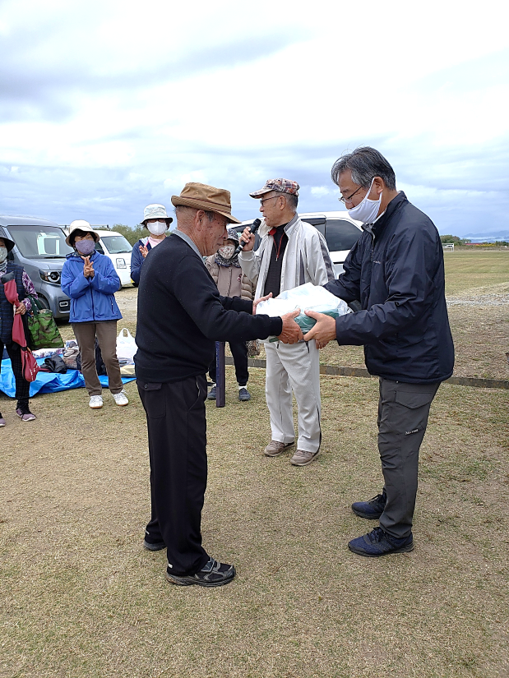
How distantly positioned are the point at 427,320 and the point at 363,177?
84cm

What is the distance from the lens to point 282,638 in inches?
94.0

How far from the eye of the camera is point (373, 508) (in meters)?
3.43

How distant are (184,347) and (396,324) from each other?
1065 mm

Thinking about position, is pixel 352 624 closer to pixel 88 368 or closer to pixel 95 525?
pixel 95 525

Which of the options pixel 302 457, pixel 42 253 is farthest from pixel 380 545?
pixel 42 253

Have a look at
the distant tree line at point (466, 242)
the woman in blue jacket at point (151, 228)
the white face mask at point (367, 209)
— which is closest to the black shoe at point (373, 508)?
the white face mask at point (367, 209)

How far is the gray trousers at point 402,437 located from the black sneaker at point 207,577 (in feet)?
3.19

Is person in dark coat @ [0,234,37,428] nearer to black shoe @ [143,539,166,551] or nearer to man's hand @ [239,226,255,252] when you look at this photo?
man's hand @ [239,226,255,252]

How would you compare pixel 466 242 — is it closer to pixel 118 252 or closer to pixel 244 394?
pixel 118 252

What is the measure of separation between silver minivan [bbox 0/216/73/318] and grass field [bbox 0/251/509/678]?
699cm

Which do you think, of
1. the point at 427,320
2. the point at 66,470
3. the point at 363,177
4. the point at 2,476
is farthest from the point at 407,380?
the point at 2,476

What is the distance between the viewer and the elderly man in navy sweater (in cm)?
248

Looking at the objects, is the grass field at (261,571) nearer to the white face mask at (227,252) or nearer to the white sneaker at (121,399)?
the white sneaker at (121,399)

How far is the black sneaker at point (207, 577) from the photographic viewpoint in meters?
2.78
